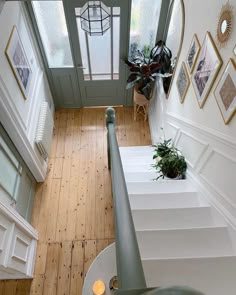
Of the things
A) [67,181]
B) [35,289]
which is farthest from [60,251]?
[67,181]

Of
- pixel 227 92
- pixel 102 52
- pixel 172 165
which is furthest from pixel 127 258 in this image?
pixel 102 52

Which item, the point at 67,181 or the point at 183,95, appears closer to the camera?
the point at 183,95

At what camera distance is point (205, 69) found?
241cm

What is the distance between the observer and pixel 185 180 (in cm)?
303

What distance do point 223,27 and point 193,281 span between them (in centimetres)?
188

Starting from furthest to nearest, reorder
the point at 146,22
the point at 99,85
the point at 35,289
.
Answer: the point at 99,85 → the point at 146,22 → the point at 35,289

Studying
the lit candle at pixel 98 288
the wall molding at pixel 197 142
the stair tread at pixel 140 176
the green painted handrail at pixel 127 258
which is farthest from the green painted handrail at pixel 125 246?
the stair tread at pixel 140 176

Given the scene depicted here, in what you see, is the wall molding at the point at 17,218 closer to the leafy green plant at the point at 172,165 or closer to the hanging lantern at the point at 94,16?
the leafy green plant at the point at 172,165

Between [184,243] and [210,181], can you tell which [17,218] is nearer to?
[184,243]

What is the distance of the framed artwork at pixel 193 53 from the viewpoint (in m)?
2.60

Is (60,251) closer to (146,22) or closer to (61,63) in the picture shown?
(61,63)

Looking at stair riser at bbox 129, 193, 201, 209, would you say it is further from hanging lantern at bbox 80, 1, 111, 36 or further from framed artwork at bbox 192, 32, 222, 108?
hanging lantern at bbox 80, 1, 111, 36

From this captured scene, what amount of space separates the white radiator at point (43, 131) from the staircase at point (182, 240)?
1396mm

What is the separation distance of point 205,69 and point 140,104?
2.03 metres
